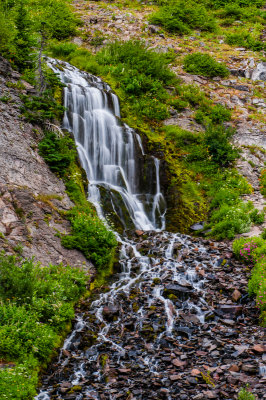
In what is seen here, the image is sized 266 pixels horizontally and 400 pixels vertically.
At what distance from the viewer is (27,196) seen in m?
9.36

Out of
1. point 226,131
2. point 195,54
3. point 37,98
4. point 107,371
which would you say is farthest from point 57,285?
point 195,54

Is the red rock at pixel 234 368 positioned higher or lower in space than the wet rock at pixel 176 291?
higher

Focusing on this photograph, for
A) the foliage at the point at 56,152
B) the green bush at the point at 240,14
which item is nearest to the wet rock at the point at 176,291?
the foliage at the point at 56,152

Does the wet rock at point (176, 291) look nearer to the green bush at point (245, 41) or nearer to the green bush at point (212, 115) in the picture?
the green bush at point (212, 115)

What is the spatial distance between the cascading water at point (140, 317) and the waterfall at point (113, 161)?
47 millimetres

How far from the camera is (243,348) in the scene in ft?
21.2

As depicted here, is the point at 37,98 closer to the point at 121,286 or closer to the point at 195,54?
the point at 121,286

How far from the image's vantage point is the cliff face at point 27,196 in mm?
8383

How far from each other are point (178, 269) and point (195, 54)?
50.2ft

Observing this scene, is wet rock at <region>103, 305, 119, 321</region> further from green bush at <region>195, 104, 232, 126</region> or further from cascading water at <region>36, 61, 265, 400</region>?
green bush at <region>195, 104, 232, 126</region>

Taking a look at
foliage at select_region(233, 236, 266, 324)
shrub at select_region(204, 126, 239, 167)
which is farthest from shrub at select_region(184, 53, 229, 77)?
foliage at select_region(233, 236, 266, 324)

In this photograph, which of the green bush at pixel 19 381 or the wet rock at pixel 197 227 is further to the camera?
the wet rock at pixel 197 227

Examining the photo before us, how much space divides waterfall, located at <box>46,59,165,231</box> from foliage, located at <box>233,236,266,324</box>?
3.35 m

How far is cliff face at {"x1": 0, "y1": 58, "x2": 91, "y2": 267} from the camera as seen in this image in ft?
27.5
